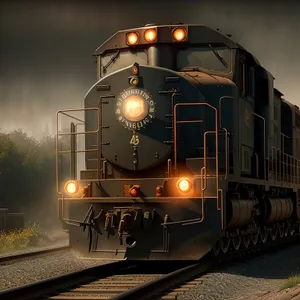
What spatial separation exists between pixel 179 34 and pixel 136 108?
1806 mm

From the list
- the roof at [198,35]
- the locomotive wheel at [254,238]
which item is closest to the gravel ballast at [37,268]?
the locomotive wheel at [254,238]

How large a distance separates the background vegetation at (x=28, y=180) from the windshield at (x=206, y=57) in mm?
30298

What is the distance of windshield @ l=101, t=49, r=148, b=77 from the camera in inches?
480

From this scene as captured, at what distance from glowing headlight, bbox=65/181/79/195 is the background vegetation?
30.5 meters

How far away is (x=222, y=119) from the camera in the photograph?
1160 cm

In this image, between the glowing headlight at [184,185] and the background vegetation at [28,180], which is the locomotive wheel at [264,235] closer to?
the glowing headlight at [184,185]

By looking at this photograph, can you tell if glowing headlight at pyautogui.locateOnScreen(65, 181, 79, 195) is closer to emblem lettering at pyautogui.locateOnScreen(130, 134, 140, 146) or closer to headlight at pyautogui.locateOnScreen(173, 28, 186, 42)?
emblem lettering at pyautogui.locateOnScreen(130, 134, 140, 146)

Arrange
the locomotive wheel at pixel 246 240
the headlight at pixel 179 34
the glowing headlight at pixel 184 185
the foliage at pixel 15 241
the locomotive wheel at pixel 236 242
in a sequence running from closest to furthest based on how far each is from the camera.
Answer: the glowing headlight at pixel 184 185 → the headlight at pixel 179 34 → the locomotive wheel at pixel 236 242 → the locomotive wheel at pixel 246 240 → the foliage at pixel 15 241

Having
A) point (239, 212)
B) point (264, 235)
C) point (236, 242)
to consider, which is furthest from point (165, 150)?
point (264, 235)

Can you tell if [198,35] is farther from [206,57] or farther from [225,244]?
[225,244]

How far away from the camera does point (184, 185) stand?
34.5 feet

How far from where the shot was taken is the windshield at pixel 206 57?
11984 mm

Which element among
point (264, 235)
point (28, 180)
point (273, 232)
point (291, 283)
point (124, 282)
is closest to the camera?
point (291, 283)

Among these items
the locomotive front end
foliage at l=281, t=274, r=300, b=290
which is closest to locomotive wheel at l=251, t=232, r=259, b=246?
the locomotive front end
